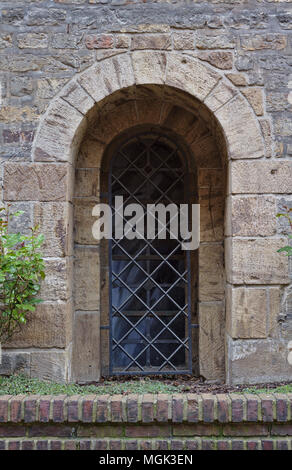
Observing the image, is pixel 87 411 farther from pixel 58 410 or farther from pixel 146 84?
pixel 146 84

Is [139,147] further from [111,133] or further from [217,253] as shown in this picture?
[217,253]

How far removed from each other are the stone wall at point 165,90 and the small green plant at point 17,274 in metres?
0.10

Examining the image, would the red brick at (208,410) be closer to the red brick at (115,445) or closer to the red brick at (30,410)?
the red brick at (115,445)

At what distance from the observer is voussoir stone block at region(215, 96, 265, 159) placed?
354 centimetres

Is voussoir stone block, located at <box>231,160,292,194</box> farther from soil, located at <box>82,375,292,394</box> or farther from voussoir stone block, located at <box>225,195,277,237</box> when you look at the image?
soil, located at <box>82,375,292,394</box>

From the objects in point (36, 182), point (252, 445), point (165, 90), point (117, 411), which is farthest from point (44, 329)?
point (165, 90)

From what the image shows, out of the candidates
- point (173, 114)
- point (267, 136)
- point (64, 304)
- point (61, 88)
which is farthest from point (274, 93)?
point (64, 304)

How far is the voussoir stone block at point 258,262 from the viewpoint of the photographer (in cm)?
351

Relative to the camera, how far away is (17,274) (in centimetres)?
329

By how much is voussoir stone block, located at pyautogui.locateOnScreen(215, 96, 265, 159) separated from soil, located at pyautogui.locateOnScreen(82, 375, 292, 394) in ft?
5.50

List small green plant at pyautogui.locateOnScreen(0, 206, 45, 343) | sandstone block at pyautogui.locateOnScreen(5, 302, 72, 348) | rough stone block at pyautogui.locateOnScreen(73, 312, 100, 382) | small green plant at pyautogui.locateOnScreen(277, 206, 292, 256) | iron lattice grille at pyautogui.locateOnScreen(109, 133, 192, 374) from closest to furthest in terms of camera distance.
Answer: small green plant at pyautogui.locateOnScreen(0, 206, 45, 343)
small green plant at pyautogui.locateOnScreen(277, 206, 292, 256)
sandstone block at pyautogui.locateOnScreen(5, 302, 72, 348)
rough stone block at pyautogui.locateOnScreen(73, 312, 100, 382)
iron lattice grille at pyautogui.locateOnScreen(109, 133, 192, 374)

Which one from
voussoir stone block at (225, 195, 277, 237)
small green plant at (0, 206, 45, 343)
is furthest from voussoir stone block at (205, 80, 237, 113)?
small green plant at (0, 206, 45, 343)

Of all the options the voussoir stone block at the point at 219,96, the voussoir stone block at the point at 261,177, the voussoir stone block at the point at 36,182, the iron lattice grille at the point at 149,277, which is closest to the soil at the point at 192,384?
the iron lattice grille at the point at 149,277

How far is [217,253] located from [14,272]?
1623 millimetres
